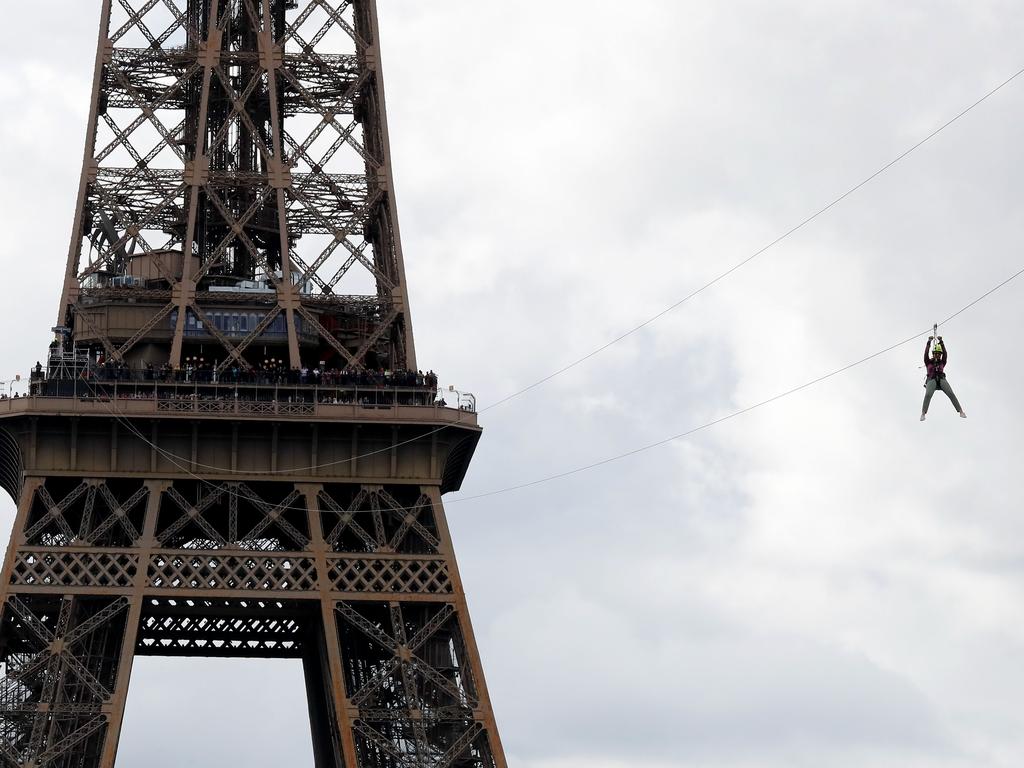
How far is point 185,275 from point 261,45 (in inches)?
382

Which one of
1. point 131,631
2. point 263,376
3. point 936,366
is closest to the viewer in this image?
point 936,366

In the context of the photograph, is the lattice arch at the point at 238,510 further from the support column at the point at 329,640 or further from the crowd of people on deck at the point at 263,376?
the crowd of people on deck at the point at 263,376

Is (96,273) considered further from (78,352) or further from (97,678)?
(97,678)

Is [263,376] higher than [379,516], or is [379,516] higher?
[263,376]

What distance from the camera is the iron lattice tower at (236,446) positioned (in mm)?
93438

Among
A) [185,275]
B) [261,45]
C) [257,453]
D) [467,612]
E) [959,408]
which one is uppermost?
[261,45]

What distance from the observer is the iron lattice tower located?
93.4 m

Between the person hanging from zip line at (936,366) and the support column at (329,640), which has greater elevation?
the support column at (329,640)

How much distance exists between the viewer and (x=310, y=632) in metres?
104

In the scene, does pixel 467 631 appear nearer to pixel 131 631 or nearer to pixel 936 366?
pixel 131 631

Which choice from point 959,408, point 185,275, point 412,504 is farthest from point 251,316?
point 959,408

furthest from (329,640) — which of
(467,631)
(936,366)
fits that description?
(936,366)

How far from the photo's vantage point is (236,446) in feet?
315

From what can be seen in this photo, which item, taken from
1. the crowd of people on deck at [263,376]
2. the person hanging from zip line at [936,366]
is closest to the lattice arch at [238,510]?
the crowd of people on deck at [263,376]
